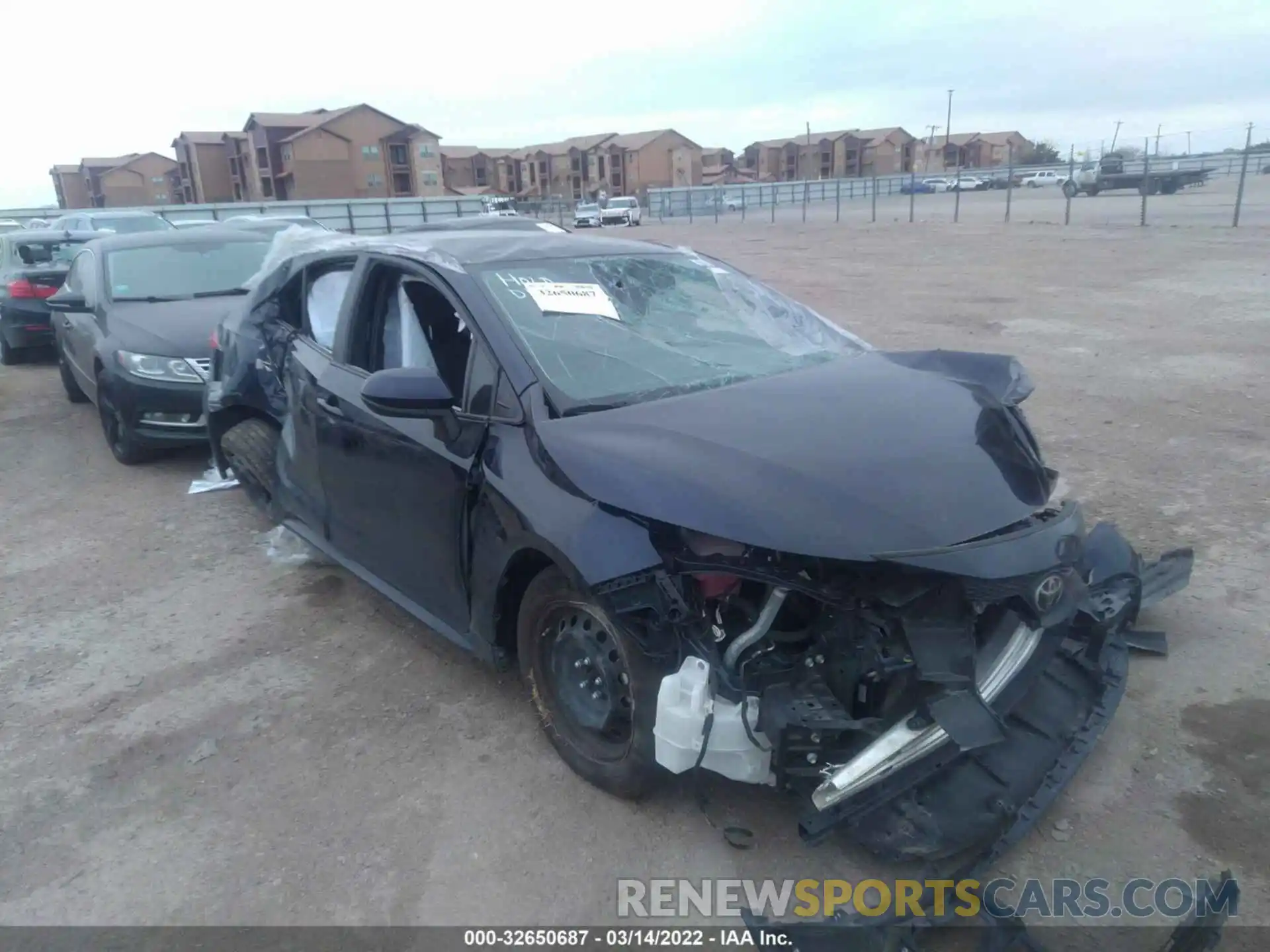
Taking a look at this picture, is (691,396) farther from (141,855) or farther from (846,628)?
(141,855)

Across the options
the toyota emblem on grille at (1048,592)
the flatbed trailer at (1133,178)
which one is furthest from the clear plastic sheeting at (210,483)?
the flatbed trailer at (1133,178)

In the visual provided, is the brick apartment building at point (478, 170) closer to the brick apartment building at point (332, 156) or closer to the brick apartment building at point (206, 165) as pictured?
the brick apartment building at point (332, 156)

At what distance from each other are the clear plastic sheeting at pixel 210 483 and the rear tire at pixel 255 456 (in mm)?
922

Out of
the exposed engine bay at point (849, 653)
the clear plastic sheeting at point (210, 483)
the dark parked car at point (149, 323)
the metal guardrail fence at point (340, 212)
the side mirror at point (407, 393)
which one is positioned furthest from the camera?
the metal guardrail fence at point (340, 212)

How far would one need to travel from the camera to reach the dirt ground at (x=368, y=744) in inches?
113

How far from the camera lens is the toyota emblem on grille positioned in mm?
2668

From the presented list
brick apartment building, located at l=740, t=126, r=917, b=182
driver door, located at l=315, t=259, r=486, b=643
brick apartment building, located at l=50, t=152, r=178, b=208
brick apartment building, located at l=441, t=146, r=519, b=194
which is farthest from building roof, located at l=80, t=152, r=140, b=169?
driver door, located at l=315, t=259, r=486, b=643

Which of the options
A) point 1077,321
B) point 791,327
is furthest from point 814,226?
point 791,327

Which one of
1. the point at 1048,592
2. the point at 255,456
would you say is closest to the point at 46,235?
the point at 255,456

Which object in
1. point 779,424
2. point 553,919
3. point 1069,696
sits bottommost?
point 553,919

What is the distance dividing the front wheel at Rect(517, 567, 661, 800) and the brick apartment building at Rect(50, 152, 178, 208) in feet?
228

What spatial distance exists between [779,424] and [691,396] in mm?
412

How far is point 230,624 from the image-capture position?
4.64 meters

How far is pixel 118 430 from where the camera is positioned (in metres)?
7.21
